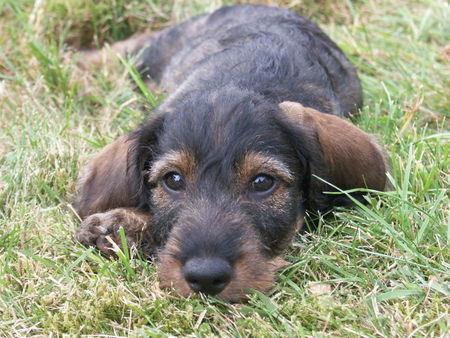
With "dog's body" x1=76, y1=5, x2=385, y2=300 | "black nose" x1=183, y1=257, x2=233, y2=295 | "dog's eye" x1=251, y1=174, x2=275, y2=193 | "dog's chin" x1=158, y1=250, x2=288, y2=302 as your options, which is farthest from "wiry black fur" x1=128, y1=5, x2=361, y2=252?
"black nose" x1=183, y1=257, x2=233, y2=295

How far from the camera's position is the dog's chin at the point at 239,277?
3.04 m

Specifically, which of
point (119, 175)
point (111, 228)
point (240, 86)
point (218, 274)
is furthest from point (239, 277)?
point (240, 86)

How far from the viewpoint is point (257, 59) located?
4484 millimetres

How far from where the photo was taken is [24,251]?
3578 mm

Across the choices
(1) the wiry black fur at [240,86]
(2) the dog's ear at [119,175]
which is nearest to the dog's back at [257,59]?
(1) the wiry black fur at [240,86]

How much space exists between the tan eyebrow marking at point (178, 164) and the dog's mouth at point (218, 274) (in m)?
0.40

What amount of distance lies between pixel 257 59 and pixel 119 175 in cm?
121

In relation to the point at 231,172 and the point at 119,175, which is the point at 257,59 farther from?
the point at 231,172

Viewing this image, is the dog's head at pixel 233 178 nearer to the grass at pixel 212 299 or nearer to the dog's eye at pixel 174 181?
the dog's eye at pixel 174 181

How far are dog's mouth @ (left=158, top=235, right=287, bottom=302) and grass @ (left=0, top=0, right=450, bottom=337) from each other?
0.19ft

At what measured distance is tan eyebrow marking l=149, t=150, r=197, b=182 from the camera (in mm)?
3438

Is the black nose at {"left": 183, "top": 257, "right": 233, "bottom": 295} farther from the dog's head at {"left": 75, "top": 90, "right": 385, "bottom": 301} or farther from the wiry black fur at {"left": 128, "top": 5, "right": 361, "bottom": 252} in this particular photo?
the wiry black fur at {"left": 128, "top": 5, "right": 361, "bottom": 252}

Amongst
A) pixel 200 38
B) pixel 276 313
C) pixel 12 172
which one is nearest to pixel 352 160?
pixel 276 313

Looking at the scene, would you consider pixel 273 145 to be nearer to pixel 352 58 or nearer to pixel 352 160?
pixel 352 160
